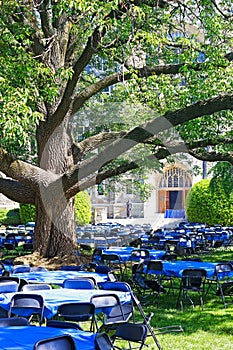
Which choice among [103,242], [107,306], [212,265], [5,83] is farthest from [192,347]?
[103,242]

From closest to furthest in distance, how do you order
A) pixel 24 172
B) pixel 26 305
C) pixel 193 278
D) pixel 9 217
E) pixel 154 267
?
pixel 26 305 < pixel 193 278 < pixel 154 267 < pixel 24 172 < pixel 9 217

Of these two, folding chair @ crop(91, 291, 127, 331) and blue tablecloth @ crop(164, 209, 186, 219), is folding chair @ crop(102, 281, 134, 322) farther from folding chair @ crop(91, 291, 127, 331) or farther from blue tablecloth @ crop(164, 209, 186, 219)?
blue tablecloth @ crop(164, 209, 186, 219)

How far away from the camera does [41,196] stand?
48.7ft

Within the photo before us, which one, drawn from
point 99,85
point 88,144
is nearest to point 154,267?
point 99,85

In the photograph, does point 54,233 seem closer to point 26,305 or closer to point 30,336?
point 26,305

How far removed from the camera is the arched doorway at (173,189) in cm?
4232

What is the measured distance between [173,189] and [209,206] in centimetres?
1338

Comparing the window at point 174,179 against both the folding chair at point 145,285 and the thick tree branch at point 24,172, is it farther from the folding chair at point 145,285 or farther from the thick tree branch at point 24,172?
the folding chair at point 145,285

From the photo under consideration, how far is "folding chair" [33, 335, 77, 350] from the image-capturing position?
15.7 feet

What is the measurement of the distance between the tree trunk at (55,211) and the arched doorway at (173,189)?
26414 mm

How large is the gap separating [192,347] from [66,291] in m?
1.89

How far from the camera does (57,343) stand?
16.0 feet

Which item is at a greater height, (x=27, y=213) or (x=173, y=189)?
(x=173, y=189)

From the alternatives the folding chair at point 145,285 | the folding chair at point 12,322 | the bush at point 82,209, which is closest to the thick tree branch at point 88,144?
the folding chair at point 145,285
